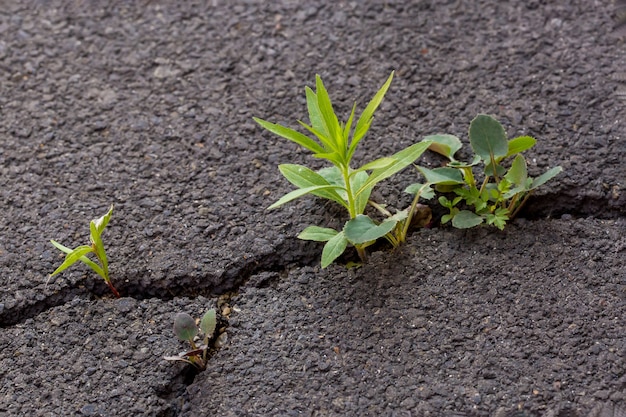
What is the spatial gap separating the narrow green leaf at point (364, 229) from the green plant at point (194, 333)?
1.06 feet

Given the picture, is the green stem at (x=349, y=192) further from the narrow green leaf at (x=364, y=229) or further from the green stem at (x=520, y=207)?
the green stem at (x=520, y=207)

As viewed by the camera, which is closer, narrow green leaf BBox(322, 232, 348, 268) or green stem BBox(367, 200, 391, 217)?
narrow green leaf BBox(322, 232, 348, 268)

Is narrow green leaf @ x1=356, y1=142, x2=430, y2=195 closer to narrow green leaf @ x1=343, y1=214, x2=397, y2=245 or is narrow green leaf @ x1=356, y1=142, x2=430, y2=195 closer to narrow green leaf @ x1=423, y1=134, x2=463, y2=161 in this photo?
narrow green leaf @ x1=343, y1=214, x2=397, y2=245

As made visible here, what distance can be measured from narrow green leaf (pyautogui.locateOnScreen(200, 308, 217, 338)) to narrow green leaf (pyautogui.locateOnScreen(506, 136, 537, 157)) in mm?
738

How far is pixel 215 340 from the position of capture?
5.83 ft

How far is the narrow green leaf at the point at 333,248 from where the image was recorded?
1775 millimetres

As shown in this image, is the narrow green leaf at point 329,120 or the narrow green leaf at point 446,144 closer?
the narrow green leaf at point 329,120

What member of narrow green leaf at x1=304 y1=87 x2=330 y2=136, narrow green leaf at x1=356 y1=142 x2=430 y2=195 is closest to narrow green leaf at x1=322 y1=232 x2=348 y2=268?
narrow green leaf at x1=356 y1=142 x2=430 y2=195

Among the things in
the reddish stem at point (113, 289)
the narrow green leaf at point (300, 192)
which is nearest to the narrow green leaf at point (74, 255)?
the reddish stem at point (113, 289)

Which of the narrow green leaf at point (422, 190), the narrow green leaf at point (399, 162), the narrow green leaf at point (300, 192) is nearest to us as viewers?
the narrow green leaf at point (300, 192)

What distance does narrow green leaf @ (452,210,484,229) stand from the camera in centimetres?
184

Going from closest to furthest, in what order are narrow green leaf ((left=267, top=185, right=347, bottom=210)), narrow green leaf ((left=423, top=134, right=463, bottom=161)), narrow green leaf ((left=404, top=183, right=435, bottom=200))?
1. narrow green leaf ((left=267, top=185, right=347, bottom=210))
2. narrow green leaf ((left=404, top=183, right=435, bottom=200))
3. narrow green leaf ((left=423, top=134, right=463, bottom=161))

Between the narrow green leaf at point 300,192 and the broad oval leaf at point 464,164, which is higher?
Result: the narrow green leaf at point 300,192

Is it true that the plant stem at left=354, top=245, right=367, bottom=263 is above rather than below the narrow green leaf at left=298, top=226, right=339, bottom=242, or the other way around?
below
